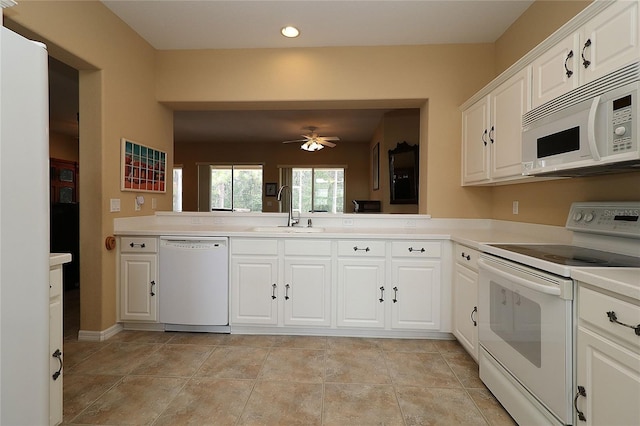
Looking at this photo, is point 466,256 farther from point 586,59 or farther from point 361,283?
point 586,59

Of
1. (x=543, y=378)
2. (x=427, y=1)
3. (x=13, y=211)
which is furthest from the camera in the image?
(x=427, y=1)

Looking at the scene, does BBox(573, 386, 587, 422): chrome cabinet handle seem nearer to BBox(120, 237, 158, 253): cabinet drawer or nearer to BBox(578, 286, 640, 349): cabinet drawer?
BBox(578, 286, 640, 349): cabinet drawer

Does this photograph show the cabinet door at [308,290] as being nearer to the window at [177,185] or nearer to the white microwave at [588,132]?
the white microwave at [588,132]

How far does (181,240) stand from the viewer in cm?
268

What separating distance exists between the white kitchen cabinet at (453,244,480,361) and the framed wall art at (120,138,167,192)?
288cm

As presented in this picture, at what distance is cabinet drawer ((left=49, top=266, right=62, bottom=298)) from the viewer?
4.77 feet

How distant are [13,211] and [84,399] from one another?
1425mm

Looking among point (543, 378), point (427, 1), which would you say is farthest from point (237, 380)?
point (427, 1)

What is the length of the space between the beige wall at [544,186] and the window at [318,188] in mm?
4952

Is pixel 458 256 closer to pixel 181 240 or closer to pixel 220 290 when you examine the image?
pixel 220 290

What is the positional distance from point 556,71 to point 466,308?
161 cm

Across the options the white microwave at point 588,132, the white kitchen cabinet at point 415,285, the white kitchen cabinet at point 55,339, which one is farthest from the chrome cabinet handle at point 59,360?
the white microwave at point 588,132

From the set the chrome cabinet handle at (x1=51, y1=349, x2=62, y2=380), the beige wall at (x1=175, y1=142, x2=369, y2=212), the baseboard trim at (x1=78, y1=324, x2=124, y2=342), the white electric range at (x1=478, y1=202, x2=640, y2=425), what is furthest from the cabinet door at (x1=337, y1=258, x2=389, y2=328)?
the beige wall at (x1=175, y1=142, x2=369, y2=212)

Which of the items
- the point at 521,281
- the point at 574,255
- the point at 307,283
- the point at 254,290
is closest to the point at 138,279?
the point at 254,290
